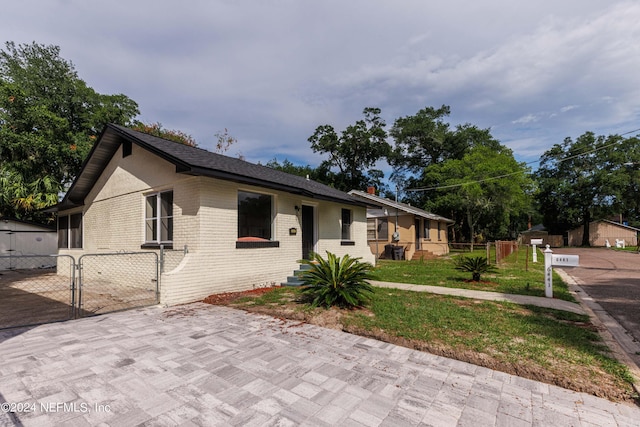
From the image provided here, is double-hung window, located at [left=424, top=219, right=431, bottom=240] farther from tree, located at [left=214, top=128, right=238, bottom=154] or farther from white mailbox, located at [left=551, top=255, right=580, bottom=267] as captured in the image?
tree, located at [left=214, top=128, right=238, bottom=154]

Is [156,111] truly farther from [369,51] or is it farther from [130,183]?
[369,51]

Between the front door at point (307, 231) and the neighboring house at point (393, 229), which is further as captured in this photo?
the neighboring house at point (393, 229)

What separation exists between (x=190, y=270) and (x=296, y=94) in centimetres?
1314

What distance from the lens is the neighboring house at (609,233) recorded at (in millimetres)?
33875

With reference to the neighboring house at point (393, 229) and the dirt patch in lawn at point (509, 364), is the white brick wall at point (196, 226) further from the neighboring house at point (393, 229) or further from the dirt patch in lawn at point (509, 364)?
the neighboring house at point (393, 229)

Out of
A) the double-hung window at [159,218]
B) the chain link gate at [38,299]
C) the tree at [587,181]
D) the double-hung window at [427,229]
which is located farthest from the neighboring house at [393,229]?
the tree at [587,181]

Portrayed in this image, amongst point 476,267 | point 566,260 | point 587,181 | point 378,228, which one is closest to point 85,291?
point 476,267

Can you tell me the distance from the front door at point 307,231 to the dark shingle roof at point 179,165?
0.80 metres

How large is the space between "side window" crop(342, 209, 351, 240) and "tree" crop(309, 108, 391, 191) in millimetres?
24776

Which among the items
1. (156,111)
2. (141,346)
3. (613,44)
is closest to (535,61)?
(613,44)

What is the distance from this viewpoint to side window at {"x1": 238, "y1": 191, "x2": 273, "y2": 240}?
791 cm

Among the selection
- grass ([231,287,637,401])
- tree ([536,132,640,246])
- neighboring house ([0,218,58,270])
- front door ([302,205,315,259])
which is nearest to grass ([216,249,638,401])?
grass ([231,287,637,401])

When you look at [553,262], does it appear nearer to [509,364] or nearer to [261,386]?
[509,364]

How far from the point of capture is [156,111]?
22375 millimetres
